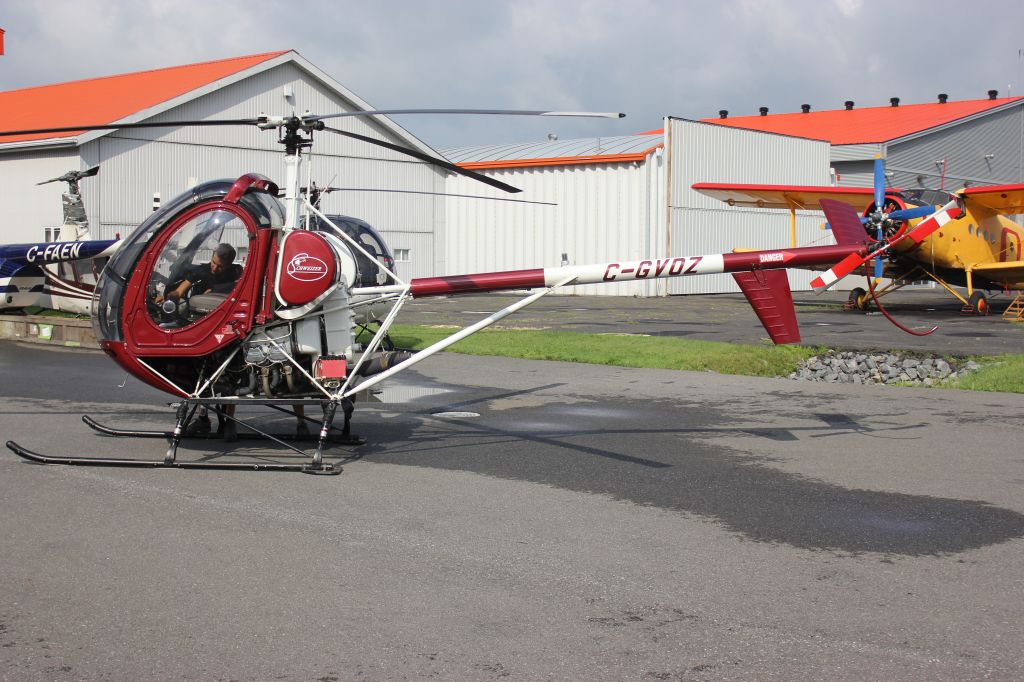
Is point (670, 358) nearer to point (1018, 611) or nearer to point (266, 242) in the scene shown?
point (266, 242)

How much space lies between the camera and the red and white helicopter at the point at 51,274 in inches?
558

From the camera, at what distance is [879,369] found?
16.1m

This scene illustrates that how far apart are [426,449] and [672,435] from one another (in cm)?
247

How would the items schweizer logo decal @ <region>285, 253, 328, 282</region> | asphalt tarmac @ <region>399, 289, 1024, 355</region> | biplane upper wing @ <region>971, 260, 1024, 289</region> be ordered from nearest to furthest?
1. schweizer logo decal @ <region>285, 253, 328, 282</region>
2. asphalt tarmac @ <region>399, 289, 1024, 355</region>
3. biplane upper wing @ <region>971, 260, 1024, 289</region>

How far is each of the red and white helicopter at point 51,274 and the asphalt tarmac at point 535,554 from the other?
3.71m

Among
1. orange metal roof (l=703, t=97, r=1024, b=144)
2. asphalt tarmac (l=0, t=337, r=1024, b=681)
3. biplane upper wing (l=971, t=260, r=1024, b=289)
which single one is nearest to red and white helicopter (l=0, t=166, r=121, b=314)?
asphalt tarmac (l=0, t=337, r=1024, b=681)

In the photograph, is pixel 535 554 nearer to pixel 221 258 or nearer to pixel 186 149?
pixel 221 258

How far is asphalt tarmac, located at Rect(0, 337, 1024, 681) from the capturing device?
4457mm

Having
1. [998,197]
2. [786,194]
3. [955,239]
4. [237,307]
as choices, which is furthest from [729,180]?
[237,307]

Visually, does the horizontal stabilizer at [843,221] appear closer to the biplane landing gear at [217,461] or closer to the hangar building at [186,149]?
the biplane landing gear at [217,461]

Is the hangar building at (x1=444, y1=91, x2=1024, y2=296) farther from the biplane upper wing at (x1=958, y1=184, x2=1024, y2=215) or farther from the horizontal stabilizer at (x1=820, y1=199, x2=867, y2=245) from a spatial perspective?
the horizontal stabilizer at (x1=820, y1=199, x2=867, y2=245)

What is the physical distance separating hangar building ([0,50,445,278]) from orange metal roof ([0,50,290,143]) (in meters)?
0.09

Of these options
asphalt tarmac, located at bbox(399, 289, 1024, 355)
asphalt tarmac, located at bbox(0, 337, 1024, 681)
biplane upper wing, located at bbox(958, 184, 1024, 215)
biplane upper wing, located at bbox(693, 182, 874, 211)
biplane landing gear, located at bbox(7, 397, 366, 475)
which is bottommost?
asphalt tarmac, located at bbox(0, 337, 1024, 681)

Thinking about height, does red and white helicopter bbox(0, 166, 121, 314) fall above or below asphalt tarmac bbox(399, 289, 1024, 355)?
above
